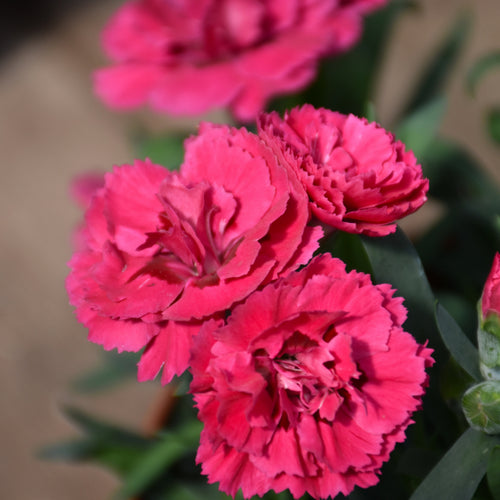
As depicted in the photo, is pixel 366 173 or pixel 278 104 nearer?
pixel 366 173

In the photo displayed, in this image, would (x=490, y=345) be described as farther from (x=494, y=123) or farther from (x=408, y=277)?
(x=494, y=123)

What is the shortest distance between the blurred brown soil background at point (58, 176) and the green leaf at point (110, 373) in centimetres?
14

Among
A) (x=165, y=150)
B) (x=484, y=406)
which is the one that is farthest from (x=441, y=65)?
(x=484, y=406)

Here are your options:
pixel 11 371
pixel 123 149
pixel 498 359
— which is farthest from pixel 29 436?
pixel 498 359

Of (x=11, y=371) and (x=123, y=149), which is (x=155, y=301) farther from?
(x=123, y=149)

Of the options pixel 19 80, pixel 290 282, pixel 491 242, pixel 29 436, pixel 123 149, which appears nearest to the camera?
pixel 290 282

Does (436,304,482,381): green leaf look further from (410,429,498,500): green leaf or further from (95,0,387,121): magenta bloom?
(95,0,387,121): magenta bloom

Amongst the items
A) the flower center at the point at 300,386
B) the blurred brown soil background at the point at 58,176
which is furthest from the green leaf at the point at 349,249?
the blurred brown soil background at the point at 58,176

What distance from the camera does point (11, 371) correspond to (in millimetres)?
1191

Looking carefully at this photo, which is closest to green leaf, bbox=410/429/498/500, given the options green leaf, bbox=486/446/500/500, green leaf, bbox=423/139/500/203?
green leaf, bbox=486/446/500/500

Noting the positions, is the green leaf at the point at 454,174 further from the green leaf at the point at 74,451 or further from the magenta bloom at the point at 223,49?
the green leaf at the point at 74,451

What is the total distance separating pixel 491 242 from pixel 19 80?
1312 millimetres

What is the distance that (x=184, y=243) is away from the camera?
36cm

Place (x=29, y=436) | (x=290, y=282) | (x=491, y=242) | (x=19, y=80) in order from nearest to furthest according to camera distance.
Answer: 1. (x=290, y=282)
2. (x=491, y=242)
3. (x=29, y=436)
4. (x=19, y=80)
